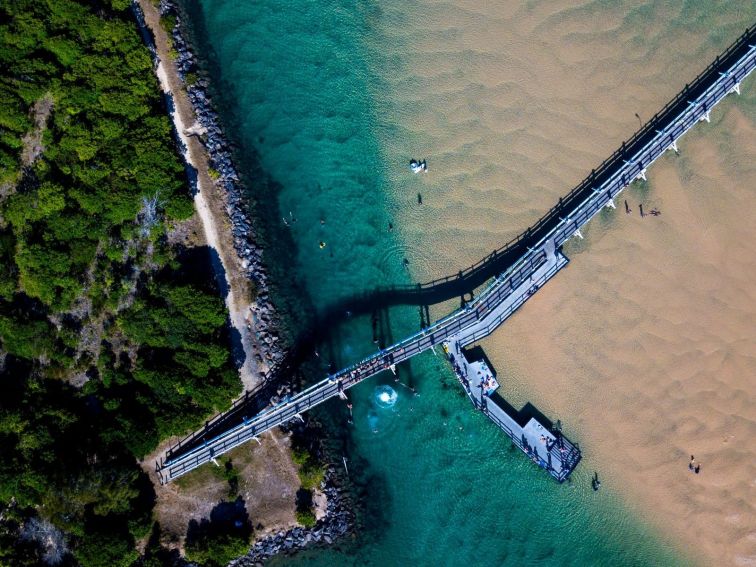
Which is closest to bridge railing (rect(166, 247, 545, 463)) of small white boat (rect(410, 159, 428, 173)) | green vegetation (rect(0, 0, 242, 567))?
green vegetation (rect(0, 0, 242, 567))

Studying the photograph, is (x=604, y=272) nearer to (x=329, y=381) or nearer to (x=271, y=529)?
(x=329, y=381)

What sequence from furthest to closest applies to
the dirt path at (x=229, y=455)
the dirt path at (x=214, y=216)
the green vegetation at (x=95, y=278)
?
the dirt path at (x=214, y=216), the dirt path at (x=229, y=455), the green vegetation at (x=95, y=278)

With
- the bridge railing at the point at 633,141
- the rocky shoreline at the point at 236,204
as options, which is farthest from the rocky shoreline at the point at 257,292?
the bridge railing at the point at 633,141

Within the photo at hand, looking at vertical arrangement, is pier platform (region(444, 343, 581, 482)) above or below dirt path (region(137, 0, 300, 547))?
below

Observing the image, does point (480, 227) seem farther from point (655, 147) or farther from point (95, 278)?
point (95, 278)

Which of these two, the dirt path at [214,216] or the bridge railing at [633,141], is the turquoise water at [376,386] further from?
the bridge railing at [633,141]

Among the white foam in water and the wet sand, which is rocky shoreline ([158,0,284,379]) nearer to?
the white foam in water

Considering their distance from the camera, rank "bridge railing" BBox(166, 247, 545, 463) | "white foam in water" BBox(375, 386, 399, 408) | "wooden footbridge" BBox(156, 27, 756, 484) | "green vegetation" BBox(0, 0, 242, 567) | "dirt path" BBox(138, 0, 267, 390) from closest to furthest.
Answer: "green vegetation" BBox(0, 0, 242, 567) < "wooden footbridge" BBox(156, 27, 756, 484) < "bridge railing" BBox(166, 247, 545, 463) < "dirt path" BBox(138, 0, 267, 390) < "white foam in water" BBox(375, 386, 399, 408)
